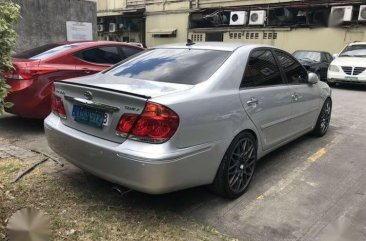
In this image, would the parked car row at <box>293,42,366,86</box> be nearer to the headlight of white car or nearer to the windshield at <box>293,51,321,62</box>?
the headlight of white car

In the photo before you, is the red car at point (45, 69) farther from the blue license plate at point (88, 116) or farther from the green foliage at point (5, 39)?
the green foliage at point (5, 39)

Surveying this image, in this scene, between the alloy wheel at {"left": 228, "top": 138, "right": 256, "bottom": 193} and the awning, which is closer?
the alloy wheel at {"left": 228, "top": 138, "right": 256, "bottom": 193}

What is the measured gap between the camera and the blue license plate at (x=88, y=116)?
11.1ft

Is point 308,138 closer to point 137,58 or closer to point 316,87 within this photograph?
point 316,87

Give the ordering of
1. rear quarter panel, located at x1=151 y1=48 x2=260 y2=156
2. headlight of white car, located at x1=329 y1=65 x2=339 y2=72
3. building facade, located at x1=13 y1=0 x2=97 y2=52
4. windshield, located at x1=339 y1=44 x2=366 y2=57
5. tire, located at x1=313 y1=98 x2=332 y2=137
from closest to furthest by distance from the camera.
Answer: rear quarter panel, located at x1=151 y1=48 x2=260 y2=156 < tire, located at x1=313 y1=98 x2=332 y2=137 < building facade, located at x1=13 y1=0 x2=97 y2=52 < headlight of white car, located at x1=329 y1=65 x2=339 y2=72 < windshield, located at x1=339 y1=44 x2=366 y2=57

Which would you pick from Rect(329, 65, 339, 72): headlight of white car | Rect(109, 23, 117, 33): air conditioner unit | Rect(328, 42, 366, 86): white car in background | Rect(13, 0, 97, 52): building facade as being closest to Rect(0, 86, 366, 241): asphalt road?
Rect(13, 0, 97, 52): building facade

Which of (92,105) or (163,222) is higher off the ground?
(92,105)

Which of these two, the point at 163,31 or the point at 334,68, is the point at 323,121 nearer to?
the point at 334,68

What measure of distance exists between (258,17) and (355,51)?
888cm

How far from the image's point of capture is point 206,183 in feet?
11.6

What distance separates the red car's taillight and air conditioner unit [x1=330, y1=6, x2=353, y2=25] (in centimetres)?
1849

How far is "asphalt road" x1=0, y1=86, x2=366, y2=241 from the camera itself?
11.1 feet

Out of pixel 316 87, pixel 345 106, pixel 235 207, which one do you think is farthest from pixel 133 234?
pixel 345 106

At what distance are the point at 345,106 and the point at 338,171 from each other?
17.2 feet
